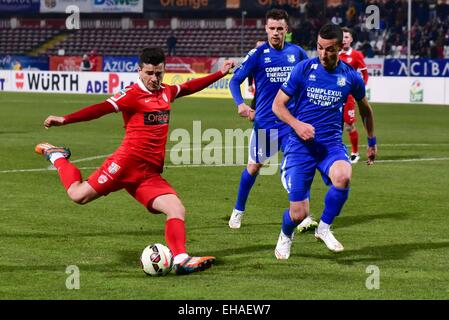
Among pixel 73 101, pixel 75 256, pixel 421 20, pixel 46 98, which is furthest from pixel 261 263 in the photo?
pixel 421 20

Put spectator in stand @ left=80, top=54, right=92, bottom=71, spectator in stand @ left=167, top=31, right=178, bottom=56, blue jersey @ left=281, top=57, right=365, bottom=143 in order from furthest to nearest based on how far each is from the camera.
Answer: spectator in stand @ left=167, top=31, right=178, bottom=56
spectator in stand @ left=80, top=54, right=92, bottom=71
blue jersey @ left=281, top=57, right=365, bottom=143

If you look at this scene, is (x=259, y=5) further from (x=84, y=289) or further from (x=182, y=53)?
(x=84, y=289)

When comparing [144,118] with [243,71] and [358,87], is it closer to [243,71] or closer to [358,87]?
[358,87]

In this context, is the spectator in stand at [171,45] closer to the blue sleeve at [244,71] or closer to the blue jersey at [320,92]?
the blue sleeve at [244,71]

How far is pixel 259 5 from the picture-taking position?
180ft

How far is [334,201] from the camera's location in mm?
9469

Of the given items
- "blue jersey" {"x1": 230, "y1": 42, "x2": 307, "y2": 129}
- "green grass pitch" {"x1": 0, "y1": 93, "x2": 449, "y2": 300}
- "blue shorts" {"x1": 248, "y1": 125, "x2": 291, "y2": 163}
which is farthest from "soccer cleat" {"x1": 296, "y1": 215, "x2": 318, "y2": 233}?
"blue jersey" {"x1": 230, "y1": 42, "x2": 307, "y2": 129}

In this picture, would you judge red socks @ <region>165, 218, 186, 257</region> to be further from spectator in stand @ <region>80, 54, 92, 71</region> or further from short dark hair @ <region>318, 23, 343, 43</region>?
spectator in stand @ <region>80, 54, 92, 71</region>

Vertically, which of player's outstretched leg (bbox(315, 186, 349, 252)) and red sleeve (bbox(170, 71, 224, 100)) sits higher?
red sleeve (bbox(170, 71, 224, 100))

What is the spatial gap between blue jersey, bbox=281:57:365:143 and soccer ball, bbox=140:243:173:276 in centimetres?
183

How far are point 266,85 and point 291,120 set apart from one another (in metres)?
2.47

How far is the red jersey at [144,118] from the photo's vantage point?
8.98 m

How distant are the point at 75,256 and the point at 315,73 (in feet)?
9.08

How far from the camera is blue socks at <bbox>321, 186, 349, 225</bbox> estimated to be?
9430mm
